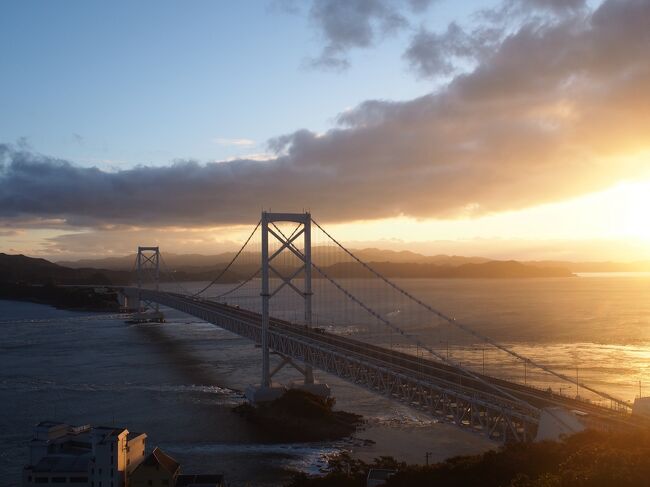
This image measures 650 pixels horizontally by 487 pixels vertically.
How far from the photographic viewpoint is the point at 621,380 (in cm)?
2458

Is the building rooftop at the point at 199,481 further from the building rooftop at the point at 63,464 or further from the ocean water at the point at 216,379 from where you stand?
the building rooftop at the point at 63,464

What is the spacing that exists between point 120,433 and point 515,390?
871cm

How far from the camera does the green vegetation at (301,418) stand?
1828 centimetres

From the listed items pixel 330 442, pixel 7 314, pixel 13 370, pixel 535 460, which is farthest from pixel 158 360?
pixel 7 314

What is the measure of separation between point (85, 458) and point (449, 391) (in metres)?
7.64

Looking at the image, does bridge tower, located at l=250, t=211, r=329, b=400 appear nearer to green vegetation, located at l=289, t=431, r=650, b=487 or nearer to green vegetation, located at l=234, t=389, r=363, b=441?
green vegetation, located at l=234, t=389, r=363, b=441

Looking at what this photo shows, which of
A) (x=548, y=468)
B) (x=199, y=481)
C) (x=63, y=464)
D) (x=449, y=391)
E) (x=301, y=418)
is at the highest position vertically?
(x=449, y=391)

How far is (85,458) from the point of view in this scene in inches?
523

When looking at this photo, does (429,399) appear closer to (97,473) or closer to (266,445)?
(266,445)

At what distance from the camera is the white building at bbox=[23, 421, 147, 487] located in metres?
12.7

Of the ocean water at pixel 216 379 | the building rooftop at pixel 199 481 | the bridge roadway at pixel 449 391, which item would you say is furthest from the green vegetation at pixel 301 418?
the building rooftop at pixel 199 481

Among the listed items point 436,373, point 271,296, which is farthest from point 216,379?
point 436,373

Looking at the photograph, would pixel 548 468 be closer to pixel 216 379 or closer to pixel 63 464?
pixel 63 464

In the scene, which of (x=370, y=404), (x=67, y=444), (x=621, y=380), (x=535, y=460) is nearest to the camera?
(x=535, y=460)
